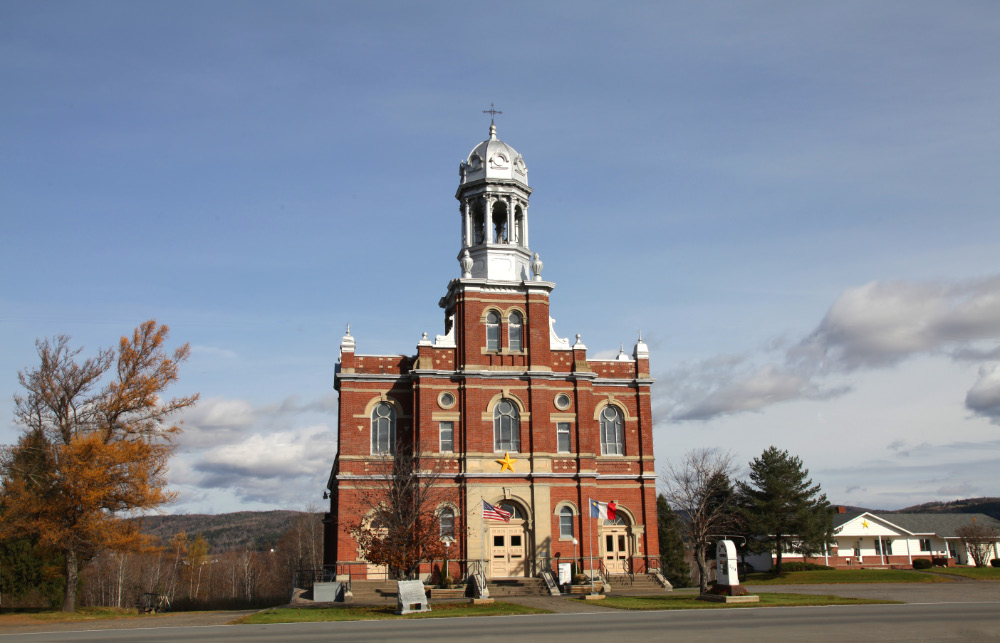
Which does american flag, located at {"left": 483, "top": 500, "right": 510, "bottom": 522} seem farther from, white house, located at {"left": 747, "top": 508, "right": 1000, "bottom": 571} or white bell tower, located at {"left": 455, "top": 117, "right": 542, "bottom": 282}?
white house, located at {"left": 747, "top": 508, "right": 1000, "bottom": 571}

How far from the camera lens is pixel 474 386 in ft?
131

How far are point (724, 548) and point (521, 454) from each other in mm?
11991

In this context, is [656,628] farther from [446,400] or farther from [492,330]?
[492,330]

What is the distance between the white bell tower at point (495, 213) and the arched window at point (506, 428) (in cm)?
659

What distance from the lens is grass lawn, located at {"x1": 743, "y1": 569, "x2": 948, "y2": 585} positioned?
42662 millimetres

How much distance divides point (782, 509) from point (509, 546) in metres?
19.8

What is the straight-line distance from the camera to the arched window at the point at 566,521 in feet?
129

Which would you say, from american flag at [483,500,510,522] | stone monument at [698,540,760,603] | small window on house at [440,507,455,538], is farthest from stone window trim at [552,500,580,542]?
stone monument at [698,540,760,603]

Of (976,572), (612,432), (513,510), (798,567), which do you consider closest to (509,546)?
(513,510)

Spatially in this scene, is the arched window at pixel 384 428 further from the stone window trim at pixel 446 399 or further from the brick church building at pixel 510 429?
the stone window trim at pixel 446 399

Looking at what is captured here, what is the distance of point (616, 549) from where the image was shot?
4034cm

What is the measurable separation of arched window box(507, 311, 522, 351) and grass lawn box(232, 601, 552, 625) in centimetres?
1449

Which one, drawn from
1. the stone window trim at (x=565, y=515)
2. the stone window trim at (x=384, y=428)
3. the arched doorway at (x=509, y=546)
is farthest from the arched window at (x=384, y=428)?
the stone window trim at (x=565, y=515)

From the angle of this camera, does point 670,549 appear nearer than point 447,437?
No
